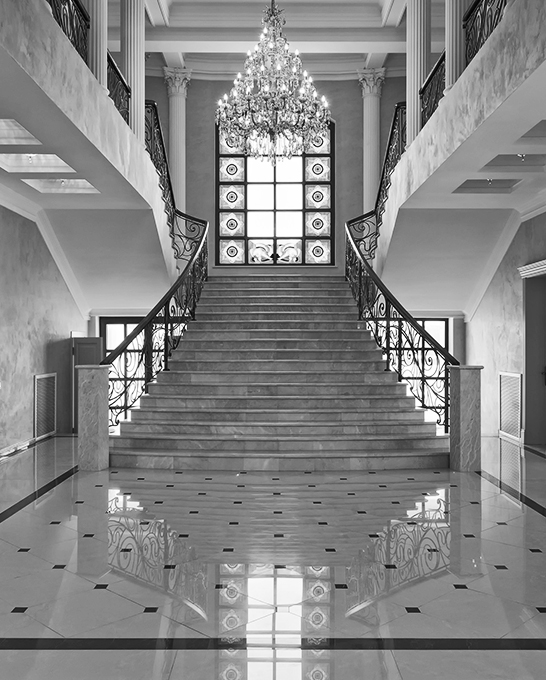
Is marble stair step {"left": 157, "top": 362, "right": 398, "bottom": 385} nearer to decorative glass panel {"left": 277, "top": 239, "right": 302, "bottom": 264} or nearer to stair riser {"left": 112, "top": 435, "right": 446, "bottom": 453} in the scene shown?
stair riser {"left": 112, "top": 435, "right": 446, "bottom": 453}

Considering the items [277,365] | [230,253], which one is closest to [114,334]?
[230,253]

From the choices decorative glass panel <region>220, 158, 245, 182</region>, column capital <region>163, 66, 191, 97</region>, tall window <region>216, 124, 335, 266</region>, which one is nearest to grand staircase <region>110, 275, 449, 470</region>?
tall window <region>216, 124, 335, 266</region>

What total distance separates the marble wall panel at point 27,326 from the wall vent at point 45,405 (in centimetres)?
12

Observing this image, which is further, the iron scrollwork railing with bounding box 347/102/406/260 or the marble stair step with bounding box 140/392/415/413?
the iron scrollwork railing with bounding box 347/102/406/260

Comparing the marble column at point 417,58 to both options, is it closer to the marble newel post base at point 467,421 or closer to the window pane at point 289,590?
the marble newel post base at point 467,421

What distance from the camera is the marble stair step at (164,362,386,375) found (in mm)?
9914

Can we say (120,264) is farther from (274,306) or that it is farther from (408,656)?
(408,656)

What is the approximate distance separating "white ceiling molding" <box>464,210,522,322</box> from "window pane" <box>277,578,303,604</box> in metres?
7.75

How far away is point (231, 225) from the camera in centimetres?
1471

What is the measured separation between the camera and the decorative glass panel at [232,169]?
14.7 m

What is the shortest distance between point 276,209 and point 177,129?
8.65 feet

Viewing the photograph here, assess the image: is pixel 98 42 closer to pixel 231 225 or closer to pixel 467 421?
pixel 467 421

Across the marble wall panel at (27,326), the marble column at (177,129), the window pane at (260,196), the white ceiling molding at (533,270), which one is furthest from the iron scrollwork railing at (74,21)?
the window pane at (260,196)

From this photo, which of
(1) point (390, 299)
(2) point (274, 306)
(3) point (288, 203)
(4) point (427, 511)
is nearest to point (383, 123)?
(3) point (288, 203)
